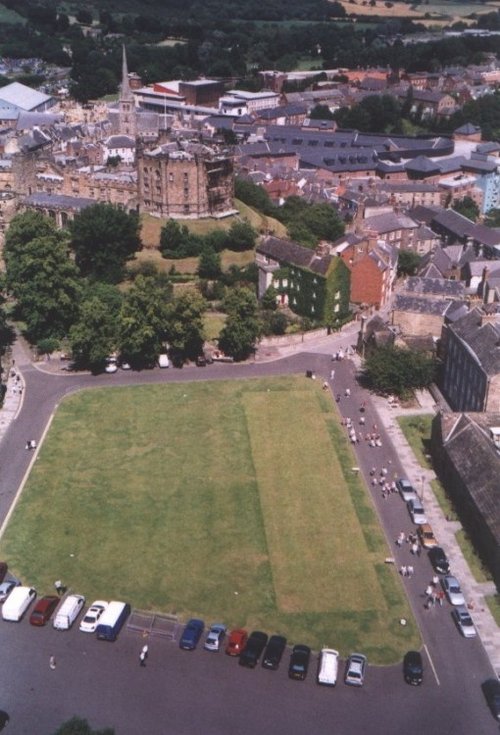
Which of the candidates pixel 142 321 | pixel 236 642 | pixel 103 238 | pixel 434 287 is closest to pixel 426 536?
pixel 236 642

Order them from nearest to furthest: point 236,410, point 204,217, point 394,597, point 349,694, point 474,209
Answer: point 349,694 < point 394,597 < point 236,410 < point 204,217 < point 474,209

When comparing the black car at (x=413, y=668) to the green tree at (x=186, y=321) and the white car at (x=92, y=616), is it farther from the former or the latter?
the green tree at (x=186, y=321)

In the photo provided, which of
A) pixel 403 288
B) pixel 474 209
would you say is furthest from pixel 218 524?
pixel 474 209

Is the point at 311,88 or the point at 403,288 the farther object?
the point at 311,88

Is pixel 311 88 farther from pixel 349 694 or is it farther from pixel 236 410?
pixel 349 694

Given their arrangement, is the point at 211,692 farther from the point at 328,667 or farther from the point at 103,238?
the point at 103,238

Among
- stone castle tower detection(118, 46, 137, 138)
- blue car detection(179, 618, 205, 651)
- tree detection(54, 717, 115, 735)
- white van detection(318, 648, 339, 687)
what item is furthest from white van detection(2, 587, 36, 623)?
stone castle tower detection(118, 46, 137, 138)
